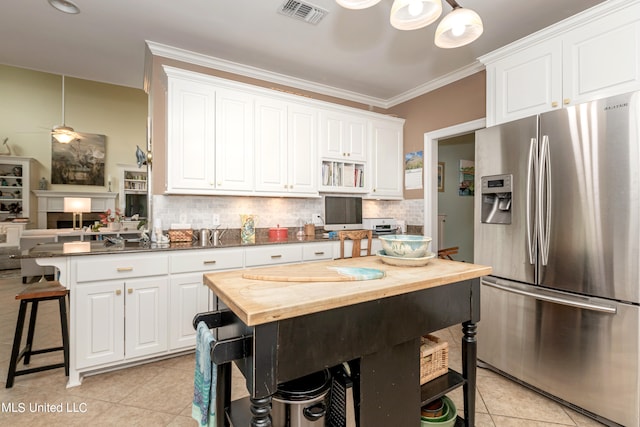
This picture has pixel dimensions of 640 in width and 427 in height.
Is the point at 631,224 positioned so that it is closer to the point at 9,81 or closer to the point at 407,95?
the point at 407,95

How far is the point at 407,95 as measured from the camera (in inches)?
164

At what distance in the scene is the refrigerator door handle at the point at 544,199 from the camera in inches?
82.3

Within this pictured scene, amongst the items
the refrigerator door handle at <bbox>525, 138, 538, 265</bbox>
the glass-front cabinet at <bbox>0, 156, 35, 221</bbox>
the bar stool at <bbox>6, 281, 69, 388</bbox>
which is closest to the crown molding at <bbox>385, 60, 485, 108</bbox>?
the refrigerator door handle at <bbox>525, 138, 538, 265</bbox>

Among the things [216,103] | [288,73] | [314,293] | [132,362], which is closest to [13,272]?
[132,362]

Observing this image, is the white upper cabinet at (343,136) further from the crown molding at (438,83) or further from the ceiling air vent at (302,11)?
the ceiling air vent at (302,11)

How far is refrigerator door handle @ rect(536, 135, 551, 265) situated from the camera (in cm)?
209

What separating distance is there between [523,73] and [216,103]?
2.61 meters

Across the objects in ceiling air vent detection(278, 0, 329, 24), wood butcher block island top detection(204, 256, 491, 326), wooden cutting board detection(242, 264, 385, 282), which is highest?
ceiling air vent detection(278, 0, 329, 24)

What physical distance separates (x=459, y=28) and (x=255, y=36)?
186 centimetres

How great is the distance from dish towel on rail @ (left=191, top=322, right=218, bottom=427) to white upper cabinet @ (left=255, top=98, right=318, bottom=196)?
7.14 ft

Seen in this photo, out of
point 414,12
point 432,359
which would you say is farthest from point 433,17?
point 432,359

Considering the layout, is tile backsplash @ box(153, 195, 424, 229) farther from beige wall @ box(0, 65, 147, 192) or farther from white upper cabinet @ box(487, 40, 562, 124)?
beige wall @ box(0, 65, 147, 192)

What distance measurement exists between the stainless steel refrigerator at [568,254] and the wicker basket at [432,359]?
0.96 m

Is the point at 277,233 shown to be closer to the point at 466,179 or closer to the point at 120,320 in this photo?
the point at 120,320
